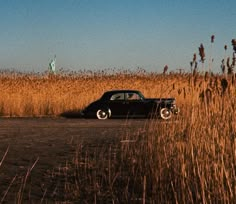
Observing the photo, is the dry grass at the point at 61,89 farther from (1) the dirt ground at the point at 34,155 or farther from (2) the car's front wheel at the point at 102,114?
(1) the dirt ground at the point at 34,155

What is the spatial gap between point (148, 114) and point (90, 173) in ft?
46.4

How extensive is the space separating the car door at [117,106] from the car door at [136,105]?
0.17 metres

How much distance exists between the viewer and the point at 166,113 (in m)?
20.9

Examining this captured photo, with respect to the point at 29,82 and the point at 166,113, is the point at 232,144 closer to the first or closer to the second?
the point at 166,113

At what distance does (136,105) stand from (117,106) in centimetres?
80

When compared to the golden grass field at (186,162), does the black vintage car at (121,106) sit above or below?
above

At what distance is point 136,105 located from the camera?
2205 cm

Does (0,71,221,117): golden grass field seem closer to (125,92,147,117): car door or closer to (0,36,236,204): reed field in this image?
(125,92,147,117): car door

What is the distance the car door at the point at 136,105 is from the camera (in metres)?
21.9

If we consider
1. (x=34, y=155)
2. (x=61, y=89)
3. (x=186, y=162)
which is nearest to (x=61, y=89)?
(x=61, y=89)

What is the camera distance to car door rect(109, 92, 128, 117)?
73.1ft

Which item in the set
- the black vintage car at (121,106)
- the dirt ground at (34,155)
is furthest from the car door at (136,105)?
the dirt ground at (34,155)

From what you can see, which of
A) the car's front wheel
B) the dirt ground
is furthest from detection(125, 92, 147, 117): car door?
the dirt ground

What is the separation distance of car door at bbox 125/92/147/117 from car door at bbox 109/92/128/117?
17 centimetres
